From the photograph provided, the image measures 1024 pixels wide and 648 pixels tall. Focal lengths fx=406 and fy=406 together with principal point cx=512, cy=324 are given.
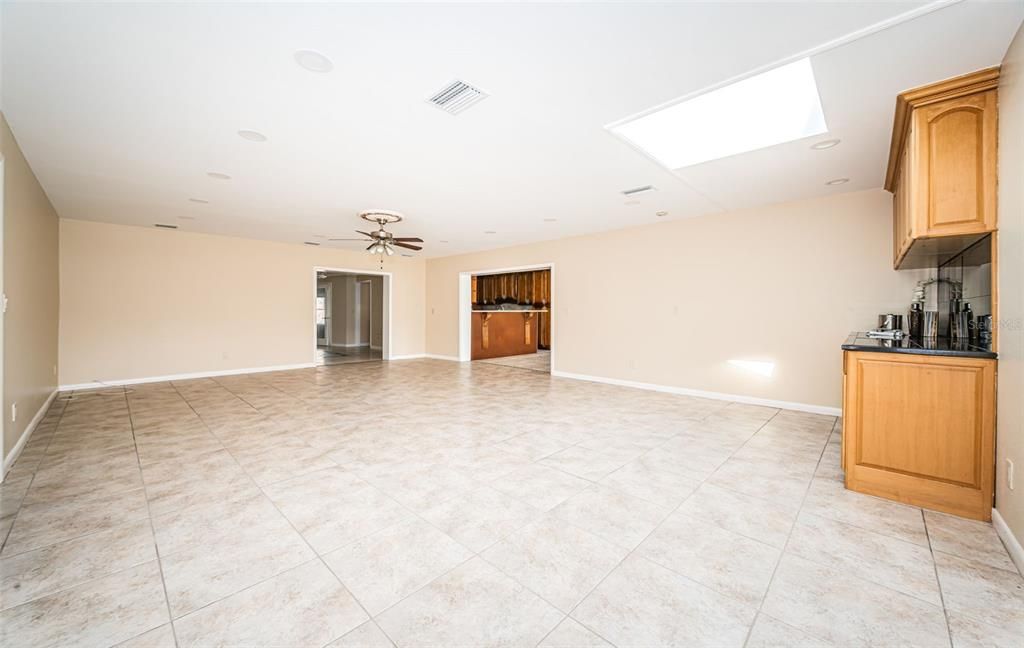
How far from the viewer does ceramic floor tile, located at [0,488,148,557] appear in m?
2.04

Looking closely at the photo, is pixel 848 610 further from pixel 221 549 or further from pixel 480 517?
pixel 221 549

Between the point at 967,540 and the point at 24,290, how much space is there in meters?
6.92

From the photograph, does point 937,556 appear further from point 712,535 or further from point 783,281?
point 783,281

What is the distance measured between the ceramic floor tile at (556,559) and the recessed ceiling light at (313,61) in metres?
2.67

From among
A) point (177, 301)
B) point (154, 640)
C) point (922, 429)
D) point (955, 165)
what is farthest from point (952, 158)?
point (177, 301)

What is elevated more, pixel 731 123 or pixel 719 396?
pixel 731 123

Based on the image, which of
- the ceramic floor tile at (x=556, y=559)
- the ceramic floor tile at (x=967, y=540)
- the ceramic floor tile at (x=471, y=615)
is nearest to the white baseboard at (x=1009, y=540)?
the ceramic floor tile at (x=967, y=540)

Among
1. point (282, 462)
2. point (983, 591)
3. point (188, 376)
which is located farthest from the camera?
point (188, 376)

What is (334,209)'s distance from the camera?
5285 millimetres

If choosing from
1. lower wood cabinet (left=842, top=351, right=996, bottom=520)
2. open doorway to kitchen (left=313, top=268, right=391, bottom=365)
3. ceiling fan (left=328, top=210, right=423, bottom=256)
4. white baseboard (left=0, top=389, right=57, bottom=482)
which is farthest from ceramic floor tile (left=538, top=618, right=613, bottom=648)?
open doorway to kitchen (left=313, top=268, right=391, bottom=365)

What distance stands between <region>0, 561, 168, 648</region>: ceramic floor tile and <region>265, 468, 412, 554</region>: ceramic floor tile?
61cm

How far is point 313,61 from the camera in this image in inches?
86.2

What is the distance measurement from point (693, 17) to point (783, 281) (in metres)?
3.95

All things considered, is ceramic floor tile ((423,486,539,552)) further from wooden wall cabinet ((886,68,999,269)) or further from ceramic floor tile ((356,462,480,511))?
wooden wall cabinet ((886,68,999,269))
